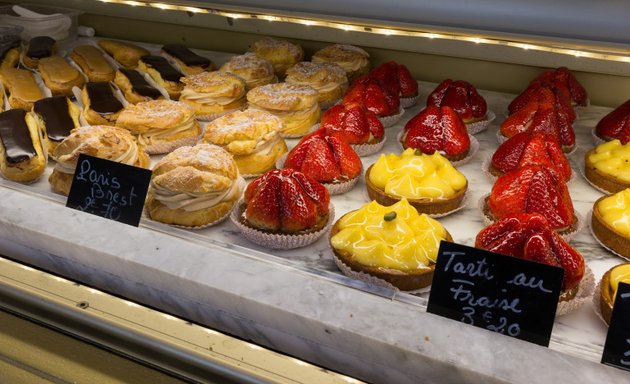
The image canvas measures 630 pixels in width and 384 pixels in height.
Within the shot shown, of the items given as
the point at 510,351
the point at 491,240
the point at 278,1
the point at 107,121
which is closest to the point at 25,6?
the point at 107,121

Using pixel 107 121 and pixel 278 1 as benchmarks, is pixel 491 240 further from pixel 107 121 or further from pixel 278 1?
pixel 107 121

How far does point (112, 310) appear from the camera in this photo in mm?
1606

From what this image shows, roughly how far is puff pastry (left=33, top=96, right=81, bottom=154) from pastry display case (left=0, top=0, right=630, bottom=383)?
0.72ft

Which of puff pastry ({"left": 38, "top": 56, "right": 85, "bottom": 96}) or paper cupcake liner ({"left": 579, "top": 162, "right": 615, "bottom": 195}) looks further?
puff pastry ({"left": 38, "top": 56, "right": 85, "bottom": 96})

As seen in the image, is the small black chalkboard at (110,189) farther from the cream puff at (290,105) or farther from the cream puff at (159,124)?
the cream puff at (290,105)

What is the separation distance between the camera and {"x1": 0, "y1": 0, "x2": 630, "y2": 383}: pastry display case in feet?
4.36

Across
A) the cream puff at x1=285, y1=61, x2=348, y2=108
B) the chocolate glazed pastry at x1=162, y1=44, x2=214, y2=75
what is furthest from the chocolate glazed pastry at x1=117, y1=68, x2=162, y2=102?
the cream puff at x1=285, y1=61, x2=348, y2=108

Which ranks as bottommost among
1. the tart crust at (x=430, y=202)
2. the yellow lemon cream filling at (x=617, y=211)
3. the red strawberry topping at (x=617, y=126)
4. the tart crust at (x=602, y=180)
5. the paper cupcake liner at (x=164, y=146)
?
the paper cupcake liner at (x=164, y=146)

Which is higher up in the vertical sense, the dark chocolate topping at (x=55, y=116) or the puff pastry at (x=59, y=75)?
the dark chocolate topping at (x=55, y=116)

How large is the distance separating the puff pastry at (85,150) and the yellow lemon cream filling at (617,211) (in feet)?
5.34

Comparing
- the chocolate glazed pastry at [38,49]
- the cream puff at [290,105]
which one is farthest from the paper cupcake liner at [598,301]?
the chocolate glazed pastry at [38,49]

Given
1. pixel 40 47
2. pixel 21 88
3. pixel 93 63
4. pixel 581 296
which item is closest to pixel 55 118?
pixel 21 88

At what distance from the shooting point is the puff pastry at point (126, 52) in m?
3.38

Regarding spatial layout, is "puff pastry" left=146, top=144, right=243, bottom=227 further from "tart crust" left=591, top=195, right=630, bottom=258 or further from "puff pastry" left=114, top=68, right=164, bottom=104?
"tart crust" left=591, top=195, right=630, bottom=258
